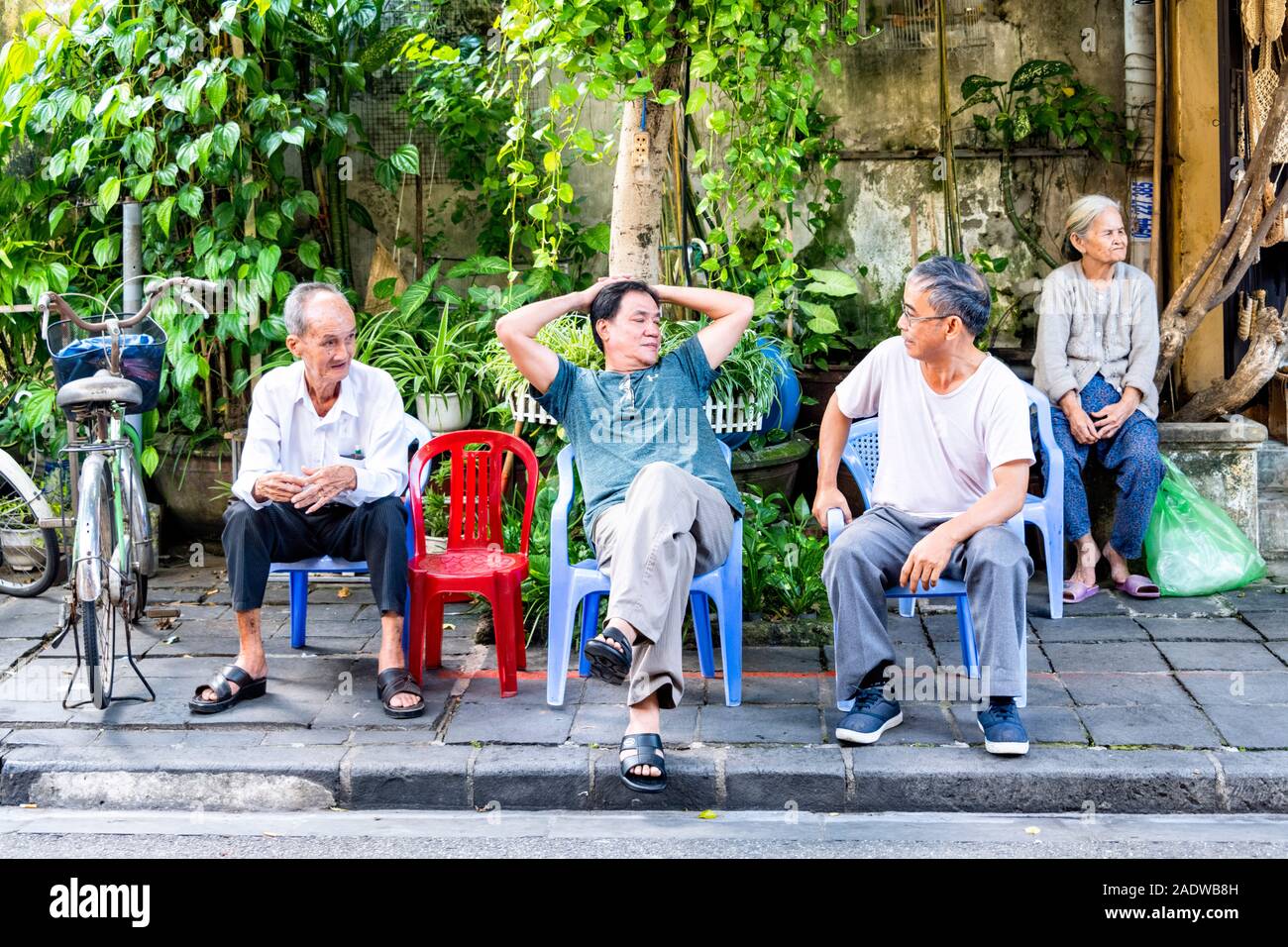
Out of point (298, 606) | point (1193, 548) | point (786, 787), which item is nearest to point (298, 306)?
point (298, 606)

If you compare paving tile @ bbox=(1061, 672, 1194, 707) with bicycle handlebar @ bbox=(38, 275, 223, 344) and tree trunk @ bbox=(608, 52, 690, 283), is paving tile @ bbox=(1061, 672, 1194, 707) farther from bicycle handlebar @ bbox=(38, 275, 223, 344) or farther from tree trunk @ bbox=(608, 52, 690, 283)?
bicycle handlebar @ bbox=(38, 275, 223, 344)

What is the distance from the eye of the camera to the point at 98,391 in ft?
16.0

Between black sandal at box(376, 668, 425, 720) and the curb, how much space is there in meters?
0.26

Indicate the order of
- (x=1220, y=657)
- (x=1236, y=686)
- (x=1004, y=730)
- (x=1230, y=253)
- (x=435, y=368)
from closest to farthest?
1. (x=1004, y=730)
2. (x=1236, y=686)
3. (x=1220, y=657)
4. (x=1230, y=253)
5. (x=435, y=368)

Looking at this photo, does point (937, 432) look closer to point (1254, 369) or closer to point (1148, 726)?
point (1148, 726)

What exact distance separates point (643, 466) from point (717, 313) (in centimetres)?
73

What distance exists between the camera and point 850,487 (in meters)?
6.94

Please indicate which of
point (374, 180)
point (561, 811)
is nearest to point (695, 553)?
point (561, 811)

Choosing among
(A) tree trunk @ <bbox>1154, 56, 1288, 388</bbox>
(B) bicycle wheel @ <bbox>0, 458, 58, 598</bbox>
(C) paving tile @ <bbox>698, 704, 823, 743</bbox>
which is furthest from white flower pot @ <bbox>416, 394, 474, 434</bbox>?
(A) tree trunk @ <bbox>1154, 56, 1288, 388</bbox>

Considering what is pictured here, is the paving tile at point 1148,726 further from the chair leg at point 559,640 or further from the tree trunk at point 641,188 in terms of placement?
the tree trunk at point 641,188

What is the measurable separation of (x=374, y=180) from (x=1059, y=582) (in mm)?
4387

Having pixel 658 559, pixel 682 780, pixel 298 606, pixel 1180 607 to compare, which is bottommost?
pixel 682 780
